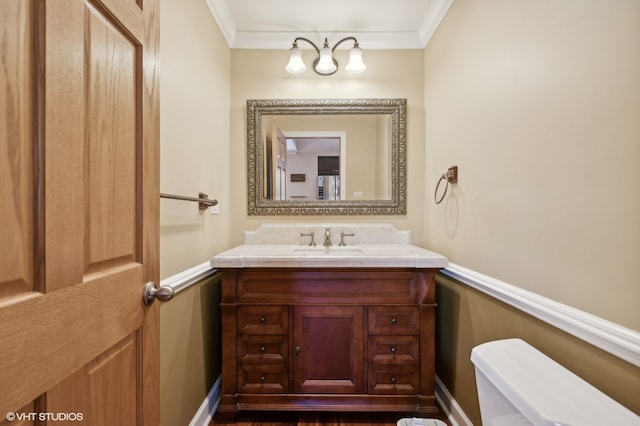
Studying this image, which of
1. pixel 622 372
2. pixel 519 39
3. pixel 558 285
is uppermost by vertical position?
pixel 519 39

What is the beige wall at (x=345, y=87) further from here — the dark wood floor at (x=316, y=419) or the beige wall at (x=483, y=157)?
the dark wood floor at (x=316, y=419)

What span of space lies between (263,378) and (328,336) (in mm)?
406

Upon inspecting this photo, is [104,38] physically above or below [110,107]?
above

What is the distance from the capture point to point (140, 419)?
758 millimetres

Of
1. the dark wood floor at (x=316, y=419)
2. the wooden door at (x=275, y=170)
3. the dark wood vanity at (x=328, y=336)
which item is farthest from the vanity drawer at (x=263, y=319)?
the wooden door at (x=275, y=170)

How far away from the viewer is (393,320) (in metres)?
1.50

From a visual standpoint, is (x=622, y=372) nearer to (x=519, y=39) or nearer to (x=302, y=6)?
(x=519, y=39)

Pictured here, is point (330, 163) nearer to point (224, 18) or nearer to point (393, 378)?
point (224, 18)

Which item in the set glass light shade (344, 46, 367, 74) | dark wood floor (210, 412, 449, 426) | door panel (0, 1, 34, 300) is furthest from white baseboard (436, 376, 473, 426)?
glass light shade (344, 46, 367, 74)

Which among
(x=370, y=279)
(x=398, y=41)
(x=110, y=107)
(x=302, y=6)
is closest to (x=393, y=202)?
(x=370, y=279)

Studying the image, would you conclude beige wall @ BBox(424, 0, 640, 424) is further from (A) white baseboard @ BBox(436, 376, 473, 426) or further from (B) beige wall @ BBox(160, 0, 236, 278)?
(B) beige wall @ BBox(160, 0, 236, 278)

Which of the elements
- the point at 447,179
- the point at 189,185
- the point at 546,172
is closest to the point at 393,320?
the point at 447,179

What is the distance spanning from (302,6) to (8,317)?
1.94 m

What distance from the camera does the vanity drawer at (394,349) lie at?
149cm
